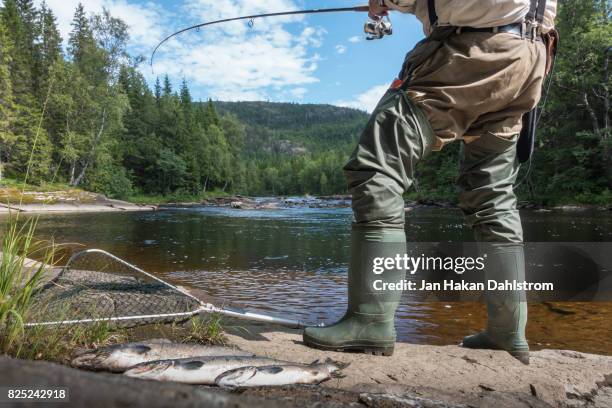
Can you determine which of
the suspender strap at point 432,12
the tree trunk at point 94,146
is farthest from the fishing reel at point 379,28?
the tree trunk at point 94,146

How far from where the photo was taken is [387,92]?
2213 millimetres

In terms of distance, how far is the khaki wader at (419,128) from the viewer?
2035mm

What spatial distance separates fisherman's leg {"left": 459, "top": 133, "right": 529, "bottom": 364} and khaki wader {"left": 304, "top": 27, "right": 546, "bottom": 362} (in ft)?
0.04

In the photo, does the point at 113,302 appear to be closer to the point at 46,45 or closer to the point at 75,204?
the point at 75,204

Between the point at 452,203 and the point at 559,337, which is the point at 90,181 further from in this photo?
the point at 559,337

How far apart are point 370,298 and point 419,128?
872 millimetres

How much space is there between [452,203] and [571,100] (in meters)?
10.4

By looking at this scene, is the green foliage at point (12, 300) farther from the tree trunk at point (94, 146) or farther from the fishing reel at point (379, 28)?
the tree trunk at point (94, 146)

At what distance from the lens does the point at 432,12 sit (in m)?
2.15

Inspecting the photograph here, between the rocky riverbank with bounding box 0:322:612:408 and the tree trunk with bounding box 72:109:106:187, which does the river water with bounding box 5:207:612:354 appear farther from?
the tree trunk with bounding box 72:109:106:187

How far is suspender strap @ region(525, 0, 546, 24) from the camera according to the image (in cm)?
208

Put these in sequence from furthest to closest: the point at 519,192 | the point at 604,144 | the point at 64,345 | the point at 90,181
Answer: the point at 90,181, the point at 519,192, the point at 604,144, the point at 64,345

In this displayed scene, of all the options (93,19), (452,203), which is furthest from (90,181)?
(452,203)

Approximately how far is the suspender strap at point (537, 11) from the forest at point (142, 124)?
4.05 m
